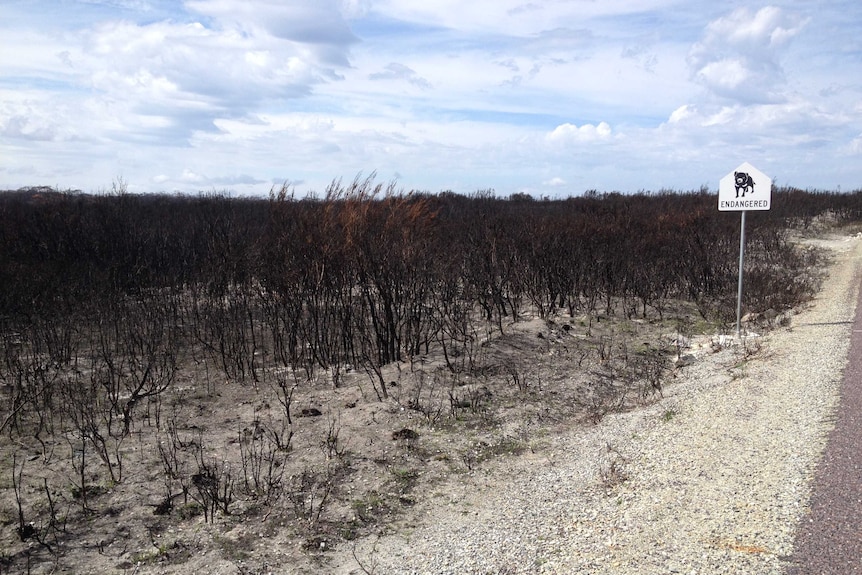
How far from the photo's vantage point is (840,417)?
526 centimetres

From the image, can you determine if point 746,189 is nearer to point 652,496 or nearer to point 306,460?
point 652,496

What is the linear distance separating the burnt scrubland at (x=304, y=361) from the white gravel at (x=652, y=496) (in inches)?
12.1

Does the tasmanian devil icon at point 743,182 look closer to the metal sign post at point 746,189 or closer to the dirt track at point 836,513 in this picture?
the metal sign post at point 746,189

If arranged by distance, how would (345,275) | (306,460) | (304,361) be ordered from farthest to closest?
(345,275)
(304,361)
(306,460)

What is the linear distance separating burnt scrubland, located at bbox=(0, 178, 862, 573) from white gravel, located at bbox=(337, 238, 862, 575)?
1.01ft

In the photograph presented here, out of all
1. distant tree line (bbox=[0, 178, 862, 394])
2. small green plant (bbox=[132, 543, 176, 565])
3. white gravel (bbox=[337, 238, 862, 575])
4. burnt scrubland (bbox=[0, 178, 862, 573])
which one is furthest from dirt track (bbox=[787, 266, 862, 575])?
distant tree line (bbox=[0, 178, 862, 394])

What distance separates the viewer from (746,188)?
9180mm

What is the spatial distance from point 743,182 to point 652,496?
6.30 meters

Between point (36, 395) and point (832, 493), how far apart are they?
6832mm

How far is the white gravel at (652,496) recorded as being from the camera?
3582 millimetres

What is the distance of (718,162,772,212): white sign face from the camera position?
9086 millimetres

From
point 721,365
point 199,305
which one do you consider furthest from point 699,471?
point 199,305

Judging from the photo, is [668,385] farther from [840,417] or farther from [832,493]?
[832,493]

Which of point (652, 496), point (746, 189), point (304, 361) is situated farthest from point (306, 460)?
point (746, 189)
